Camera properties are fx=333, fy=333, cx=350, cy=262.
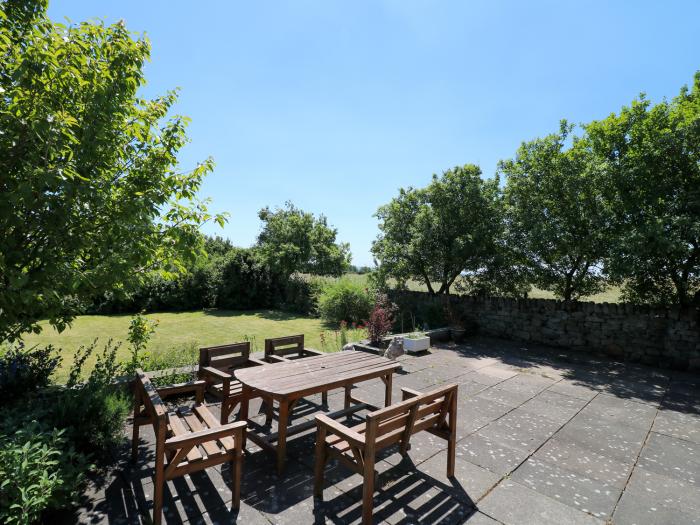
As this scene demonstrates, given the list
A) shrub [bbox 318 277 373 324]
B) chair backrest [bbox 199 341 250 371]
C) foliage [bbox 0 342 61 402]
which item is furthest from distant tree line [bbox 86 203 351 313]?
foliage [bbox 0 342 61 402]

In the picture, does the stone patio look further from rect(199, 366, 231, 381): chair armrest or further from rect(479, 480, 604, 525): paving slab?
rect(199, 366, 231, 381): chair armrest

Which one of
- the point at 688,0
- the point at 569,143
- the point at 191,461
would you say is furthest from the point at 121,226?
the point at 569,143

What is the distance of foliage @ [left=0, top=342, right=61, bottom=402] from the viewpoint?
411cm

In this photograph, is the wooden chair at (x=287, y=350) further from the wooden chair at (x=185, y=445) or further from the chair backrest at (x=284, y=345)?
the wooden chair at (x=185, y=445)

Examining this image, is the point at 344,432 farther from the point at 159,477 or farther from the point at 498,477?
the point at 498,477

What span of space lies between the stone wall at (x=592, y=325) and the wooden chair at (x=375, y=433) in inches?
326

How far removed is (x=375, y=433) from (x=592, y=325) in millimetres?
9491

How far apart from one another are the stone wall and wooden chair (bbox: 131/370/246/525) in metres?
9.55

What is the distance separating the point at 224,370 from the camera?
5008mm

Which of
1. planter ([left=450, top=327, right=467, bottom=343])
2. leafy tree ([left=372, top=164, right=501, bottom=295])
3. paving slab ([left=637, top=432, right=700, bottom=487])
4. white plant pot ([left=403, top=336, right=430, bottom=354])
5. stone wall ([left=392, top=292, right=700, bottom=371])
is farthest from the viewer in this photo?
leafy tree ([left=372, top=164, right=501, bottom=295])

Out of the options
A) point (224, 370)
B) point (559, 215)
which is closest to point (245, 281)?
point (224, 370)

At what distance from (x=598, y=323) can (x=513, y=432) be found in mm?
6843

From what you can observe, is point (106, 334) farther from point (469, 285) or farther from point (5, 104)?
point (469, 285)

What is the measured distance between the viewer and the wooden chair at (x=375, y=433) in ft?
8.95
